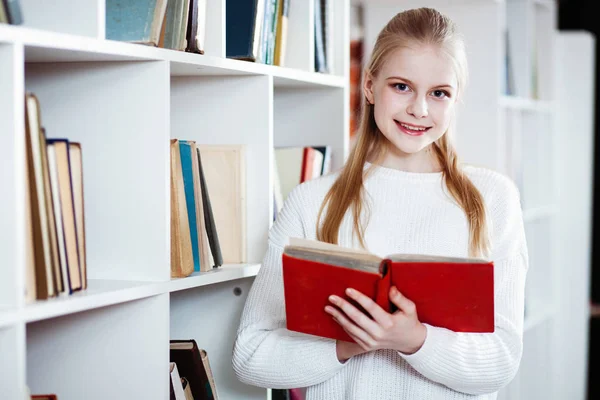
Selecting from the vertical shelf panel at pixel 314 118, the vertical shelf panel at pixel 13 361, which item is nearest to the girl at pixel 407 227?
the vertical shelf panel at pixel 314 118

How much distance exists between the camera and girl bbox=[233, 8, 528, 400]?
1.49 m

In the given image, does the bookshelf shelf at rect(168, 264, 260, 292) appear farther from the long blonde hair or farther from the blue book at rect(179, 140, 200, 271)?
the long blonde hair

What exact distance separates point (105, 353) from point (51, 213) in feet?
1.20

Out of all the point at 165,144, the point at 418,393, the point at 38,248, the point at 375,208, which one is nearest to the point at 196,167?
the point at 165,144

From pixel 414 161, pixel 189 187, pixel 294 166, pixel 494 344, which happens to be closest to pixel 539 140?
pixel 294 166

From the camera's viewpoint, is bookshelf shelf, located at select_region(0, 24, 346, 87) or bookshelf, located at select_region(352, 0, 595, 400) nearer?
bookshelf shelf, located at select_region(0, 24, 346, 87)

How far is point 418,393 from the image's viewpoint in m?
1.53

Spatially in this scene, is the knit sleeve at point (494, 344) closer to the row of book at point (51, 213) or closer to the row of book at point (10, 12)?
the row of book at point (51, 213)

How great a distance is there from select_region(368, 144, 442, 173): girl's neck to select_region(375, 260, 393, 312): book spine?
15.6 inches

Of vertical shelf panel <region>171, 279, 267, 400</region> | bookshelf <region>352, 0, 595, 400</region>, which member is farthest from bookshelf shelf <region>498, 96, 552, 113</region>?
vertical shelf panel <region>171, 279, 267, 400</region>

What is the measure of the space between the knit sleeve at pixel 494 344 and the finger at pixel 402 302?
0.27 feet

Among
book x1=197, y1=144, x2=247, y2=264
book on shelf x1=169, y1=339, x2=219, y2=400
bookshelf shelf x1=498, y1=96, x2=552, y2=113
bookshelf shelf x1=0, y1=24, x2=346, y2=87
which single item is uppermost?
bookshelf shelf x1=498, y1=96, x2=552, y2=113

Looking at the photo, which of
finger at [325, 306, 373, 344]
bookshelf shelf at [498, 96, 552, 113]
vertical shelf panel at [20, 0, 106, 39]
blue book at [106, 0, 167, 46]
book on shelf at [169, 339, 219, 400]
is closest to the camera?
vertical shelf panel at [20, 0, 106, 39]

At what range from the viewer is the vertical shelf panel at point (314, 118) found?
211 centimetres
